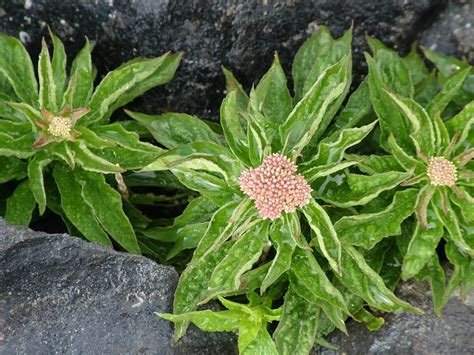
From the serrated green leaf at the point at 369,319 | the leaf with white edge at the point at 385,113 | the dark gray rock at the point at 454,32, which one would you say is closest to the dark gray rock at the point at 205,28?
the dark gray rock at the point at 454,32

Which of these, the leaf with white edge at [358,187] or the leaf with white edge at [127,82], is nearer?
the leaf with white edge at [358,187]

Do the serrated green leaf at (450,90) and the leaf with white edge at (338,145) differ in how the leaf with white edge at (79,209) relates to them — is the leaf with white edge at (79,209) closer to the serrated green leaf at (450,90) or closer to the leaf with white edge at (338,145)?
the leaf with white edge at (338,145)

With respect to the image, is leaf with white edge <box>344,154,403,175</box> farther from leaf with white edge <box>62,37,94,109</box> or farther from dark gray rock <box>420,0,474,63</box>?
leaf with white edge <box>62,37,94,109</box>

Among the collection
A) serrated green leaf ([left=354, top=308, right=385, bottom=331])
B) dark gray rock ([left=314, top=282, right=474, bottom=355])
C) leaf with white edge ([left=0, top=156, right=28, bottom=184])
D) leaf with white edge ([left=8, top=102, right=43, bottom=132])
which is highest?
leaf with white edge ([left=8, top=102, right=43, bottom=132])

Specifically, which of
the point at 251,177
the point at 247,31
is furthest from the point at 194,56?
the point at 251,177

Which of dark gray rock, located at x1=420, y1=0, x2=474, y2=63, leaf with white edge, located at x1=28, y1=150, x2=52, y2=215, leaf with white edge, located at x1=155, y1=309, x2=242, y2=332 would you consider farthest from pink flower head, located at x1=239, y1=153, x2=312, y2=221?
dark gray rock, located at x1=420, y1=0, x2=474, y2=63

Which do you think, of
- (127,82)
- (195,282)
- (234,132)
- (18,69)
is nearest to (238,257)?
(195,282)

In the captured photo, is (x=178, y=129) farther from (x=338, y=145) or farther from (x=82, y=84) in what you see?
(x=338, y=145)
